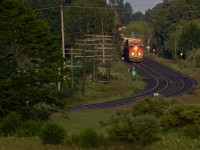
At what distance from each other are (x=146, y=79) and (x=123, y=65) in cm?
2000

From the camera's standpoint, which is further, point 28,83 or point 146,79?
point 146,79

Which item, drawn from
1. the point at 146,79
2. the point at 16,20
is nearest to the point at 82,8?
the point at 146,79

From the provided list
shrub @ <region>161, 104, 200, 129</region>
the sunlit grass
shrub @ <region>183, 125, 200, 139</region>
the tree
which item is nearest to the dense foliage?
the tree

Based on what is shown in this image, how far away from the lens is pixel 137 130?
58.7ft

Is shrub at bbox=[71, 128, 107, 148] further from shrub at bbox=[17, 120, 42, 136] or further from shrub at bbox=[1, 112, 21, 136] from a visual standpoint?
shrub at bbox=[1, 112, 21, 136]

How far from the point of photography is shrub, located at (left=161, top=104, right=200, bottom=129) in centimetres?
2367

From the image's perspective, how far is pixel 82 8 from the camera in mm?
120875

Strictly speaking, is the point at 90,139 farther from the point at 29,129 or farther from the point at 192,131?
the point at 29,129

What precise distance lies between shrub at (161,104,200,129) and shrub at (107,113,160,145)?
5761 millimetres

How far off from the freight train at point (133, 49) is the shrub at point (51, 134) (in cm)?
8856

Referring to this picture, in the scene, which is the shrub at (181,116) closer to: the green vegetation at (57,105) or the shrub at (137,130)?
the green vegetation at (57,105)

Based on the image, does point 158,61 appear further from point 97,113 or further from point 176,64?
point 97,113

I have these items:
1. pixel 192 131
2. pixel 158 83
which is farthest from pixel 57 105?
pixel 158 83

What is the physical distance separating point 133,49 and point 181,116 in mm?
84046
